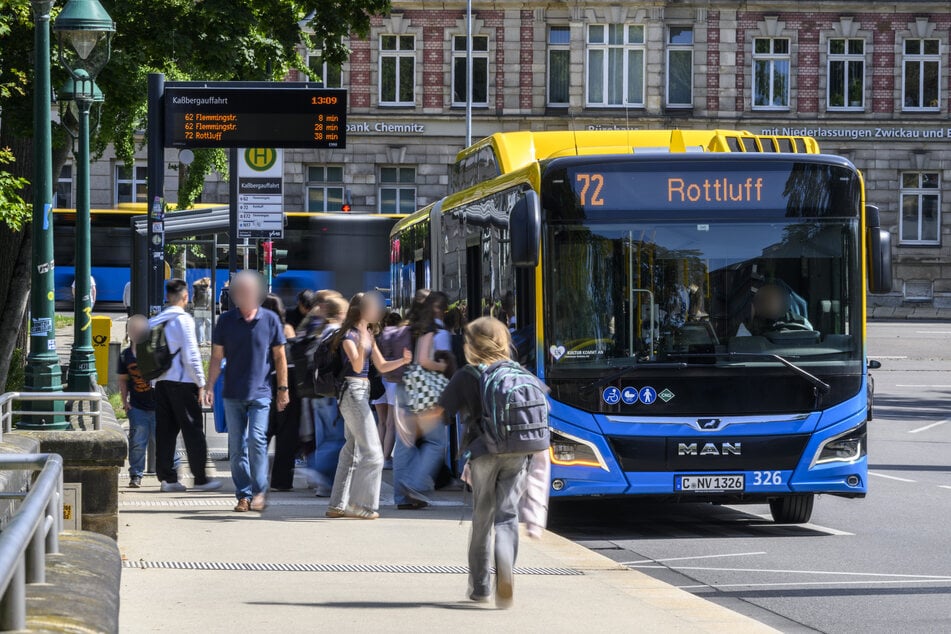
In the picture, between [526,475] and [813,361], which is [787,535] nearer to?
[813,361]

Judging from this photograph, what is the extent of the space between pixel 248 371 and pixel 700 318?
126 inches

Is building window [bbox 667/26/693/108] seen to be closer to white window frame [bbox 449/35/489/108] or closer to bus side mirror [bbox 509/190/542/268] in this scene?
white window frame [bbox 449/35/489/108]

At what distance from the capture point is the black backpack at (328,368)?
10797 millimetres

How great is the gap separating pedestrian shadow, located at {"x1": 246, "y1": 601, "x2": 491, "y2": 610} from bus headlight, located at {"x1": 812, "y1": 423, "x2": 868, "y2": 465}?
425cm

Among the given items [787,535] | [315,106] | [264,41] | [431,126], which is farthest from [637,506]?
[431,126]

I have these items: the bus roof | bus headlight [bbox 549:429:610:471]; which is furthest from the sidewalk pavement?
the bus roof

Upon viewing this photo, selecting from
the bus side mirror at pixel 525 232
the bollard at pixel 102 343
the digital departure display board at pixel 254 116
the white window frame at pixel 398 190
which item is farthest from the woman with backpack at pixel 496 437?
the white window frame at pixel 398 190

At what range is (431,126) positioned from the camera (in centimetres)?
4997

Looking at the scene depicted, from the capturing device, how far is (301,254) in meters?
45.5

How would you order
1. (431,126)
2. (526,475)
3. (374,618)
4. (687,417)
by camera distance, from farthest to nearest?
1. (431,126)
2. (687,417)
3. (526,475)
4. (374,618)

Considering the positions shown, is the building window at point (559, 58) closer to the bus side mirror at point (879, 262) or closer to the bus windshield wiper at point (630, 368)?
the bus side mirror at point (879, 262)

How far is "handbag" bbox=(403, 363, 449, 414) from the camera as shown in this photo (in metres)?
11.0

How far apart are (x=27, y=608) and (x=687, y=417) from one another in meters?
7.45

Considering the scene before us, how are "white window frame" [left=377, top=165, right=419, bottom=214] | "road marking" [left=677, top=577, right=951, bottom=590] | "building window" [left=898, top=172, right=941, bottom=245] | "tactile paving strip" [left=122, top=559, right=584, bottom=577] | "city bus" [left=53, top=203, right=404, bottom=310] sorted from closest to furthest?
"tactile paving strip" [left=122, top=559, right=584, bottom=577]
"road marking" [left=677, top=577, right=951, bottom=590]
"city bus" [left=53, top=203, right=404, bottom=310]
"white window frame" [left=377, top=165, right=419, bottom=214]
"building window" [left=898, top=172, right=941, bottom=245]
